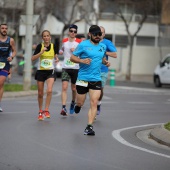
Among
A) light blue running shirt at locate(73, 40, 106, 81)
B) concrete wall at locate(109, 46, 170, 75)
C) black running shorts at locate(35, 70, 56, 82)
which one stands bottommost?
concrete wall at locate(109, 46, 170, 75)

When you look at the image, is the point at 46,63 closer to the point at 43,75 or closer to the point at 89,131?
the point at 43,75

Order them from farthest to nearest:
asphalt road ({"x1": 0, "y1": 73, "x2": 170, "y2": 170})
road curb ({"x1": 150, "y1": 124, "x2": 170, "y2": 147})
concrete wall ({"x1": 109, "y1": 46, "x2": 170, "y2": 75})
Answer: concrete wall ({"x1": 109, "y1": 46, "x2": 170, "y2": 75}) → road curb ({"x1": 150, "y1": 124, "x2": 170, "y2": 147}) → asphalt road ({"x1": 0, "y1": 73, "x2": 170, "y2": 170})

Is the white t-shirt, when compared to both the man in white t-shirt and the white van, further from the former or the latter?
the white van

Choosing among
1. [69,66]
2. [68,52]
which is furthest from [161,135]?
[68,52]

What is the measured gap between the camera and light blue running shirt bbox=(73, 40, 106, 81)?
11.8 m

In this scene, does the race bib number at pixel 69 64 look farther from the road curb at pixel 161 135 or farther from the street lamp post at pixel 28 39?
the street lamp post at pixel 28 39

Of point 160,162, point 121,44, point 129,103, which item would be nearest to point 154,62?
point 121,44

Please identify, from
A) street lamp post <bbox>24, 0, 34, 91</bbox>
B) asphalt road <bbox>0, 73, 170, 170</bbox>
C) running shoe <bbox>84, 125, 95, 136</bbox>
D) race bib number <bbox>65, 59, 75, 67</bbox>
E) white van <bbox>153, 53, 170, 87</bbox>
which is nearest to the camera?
asphalt road <bbox>0, 73, 170, 170</bbox>

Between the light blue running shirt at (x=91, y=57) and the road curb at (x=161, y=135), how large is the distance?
1.42 meters

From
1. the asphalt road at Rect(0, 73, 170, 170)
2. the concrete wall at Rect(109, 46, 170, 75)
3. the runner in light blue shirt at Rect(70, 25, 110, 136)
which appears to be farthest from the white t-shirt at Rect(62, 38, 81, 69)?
the concrete wall at Rect(109, 46, 170, 75)

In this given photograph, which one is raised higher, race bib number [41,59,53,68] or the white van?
race bib number [41,59,53,68]

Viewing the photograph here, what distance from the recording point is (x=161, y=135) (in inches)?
456

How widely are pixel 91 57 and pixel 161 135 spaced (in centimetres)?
186

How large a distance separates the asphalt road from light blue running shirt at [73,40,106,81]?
105cm
